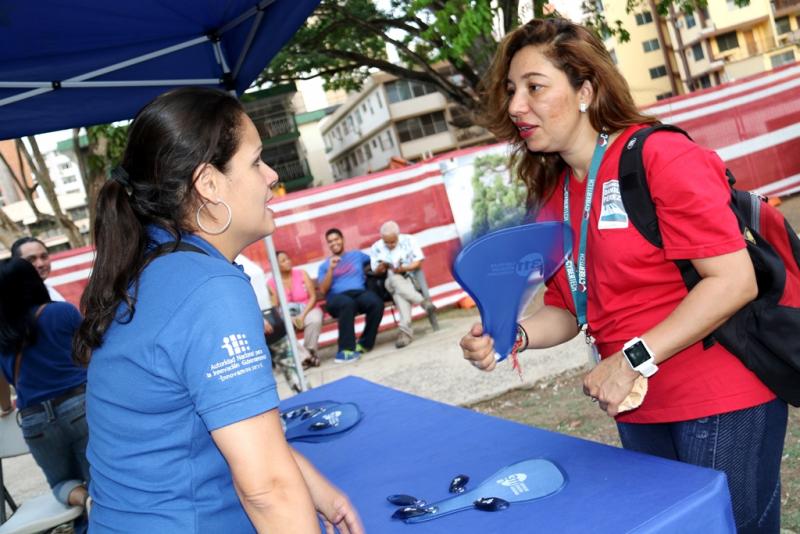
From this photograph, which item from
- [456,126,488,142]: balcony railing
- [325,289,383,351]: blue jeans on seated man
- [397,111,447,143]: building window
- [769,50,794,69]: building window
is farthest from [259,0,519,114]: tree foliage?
[769,50,794,69]: building window

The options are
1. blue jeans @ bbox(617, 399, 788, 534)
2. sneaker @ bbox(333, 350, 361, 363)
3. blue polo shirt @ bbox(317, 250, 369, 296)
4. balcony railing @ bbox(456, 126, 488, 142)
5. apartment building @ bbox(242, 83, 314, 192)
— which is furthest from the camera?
balcony railing @ bbox(456, 126, 488, 142)

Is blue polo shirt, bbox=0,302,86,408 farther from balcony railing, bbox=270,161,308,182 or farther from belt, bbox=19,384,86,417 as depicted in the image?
balcony railing, bbox=270,161,308,182

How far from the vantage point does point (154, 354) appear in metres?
1.12

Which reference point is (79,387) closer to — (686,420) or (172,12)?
(172,12)

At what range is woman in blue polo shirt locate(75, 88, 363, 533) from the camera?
3.57 feet

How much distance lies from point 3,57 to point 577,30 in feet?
9.29

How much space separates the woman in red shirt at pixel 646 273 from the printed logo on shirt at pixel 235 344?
0.73 metres

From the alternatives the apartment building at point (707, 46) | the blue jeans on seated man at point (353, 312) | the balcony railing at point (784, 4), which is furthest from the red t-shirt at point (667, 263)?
the balcony railing at point (784, 4)

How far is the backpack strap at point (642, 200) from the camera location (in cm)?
151

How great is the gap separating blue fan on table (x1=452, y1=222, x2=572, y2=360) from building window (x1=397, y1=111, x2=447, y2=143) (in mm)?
44052

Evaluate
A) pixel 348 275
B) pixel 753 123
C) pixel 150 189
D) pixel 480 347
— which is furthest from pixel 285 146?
pixel 150 189

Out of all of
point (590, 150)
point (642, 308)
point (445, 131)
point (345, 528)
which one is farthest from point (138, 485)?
point (445, 131)

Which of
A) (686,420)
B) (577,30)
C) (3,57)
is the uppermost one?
(3,57)

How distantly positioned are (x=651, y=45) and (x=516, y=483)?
54.2 m
